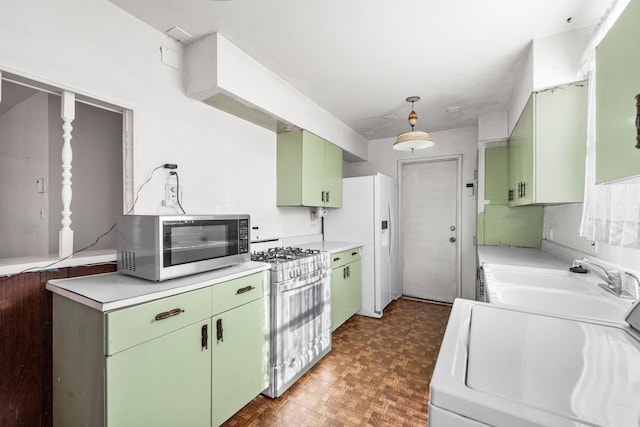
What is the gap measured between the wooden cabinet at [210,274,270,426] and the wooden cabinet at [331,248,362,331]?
1120 millimetres

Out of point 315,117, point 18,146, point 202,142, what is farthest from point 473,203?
point 18,146

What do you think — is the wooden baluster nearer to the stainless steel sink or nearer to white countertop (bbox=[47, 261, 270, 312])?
white countertop (bbox=[47, 261, 270, 312])

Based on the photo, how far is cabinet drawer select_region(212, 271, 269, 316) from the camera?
5.09ft

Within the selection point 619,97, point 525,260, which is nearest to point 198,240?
point 619,97

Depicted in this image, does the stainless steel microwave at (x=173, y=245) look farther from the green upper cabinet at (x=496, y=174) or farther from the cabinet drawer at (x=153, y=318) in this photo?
the green upper cabinet at (x=496, y=174)

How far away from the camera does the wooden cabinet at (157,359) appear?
3.75 feet

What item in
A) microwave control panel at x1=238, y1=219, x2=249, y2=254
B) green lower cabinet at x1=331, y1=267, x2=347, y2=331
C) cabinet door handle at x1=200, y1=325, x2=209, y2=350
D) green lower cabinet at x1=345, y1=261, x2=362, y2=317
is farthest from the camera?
green lower cabinet at x1=345, y1=261, x2=362, y2=317

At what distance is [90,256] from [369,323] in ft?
8.98

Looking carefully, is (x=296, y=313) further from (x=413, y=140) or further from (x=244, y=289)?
(x=413, y=140)

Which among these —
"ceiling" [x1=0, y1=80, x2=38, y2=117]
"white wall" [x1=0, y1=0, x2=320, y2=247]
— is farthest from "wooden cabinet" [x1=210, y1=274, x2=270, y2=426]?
"ceiling" [x1=0, y1=80, x2=38, y2=117]

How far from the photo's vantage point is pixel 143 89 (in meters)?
1.78

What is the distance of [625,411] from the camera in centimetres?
48

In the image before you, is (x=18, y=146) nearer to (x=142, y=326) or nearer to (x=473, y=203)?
(x=142, y=326)

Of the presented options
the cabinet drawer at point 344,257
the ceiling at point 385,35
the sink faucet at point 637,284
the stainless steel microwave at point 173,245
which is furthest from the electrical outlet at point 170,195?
the sink faucet at point 637,284
